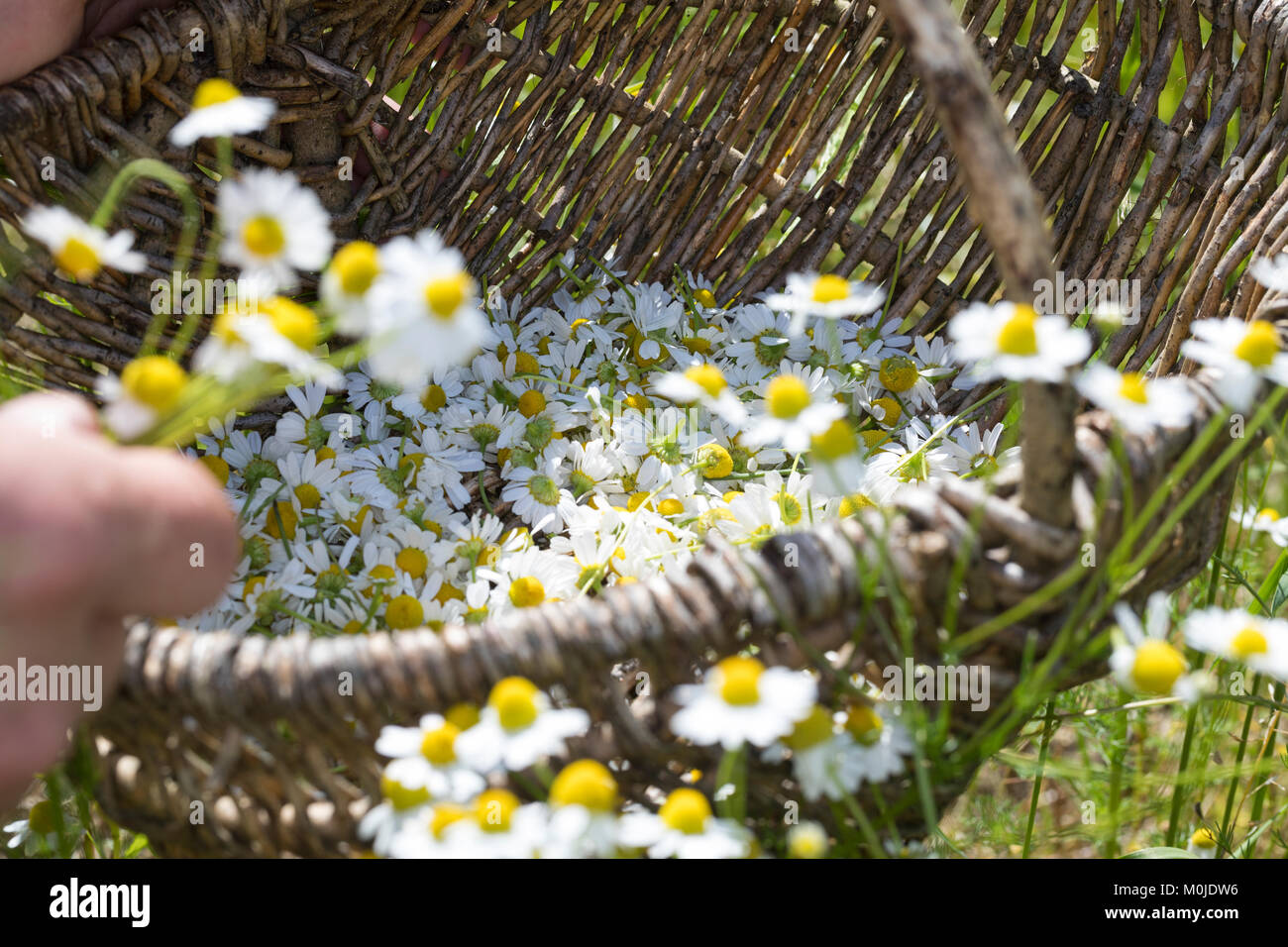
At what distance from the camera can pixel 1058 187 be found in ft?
2.57

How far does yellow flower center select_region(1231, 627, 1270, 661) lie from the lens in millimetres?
371

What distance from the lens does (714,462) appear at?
62 centimetres

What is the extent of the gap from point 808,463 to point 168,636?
0.41 meters

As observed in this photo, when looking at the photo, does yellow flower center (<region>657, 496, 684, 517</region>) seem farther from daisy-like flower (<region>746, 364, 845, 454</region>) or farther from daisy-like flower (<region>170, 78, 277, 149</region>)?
daisy-like flower (<region>170, 78, 277, 149</region>)

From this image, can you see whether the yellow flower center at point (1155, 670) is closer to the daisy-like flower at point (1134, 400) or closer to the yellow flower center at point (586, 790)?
the daisy-like flower at point (1134, 400)

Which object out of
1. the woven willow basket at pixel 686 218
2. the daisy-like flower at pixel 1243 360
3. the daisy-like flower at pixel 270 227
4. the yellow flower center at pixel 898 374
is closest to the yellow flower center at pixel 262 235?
the daisy-like flower at pixel 270 227

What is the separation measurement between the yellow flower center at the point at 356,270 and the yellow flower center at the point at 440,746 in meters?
0.15

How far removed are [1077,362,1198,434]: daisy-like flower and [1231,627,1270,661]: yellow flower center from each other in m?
0.08

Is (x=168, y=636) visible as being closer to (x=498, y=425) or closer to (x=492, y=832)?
(x=492, y=832)

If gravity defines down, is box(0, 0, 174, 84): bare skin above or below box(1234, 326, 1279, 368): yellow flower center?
above

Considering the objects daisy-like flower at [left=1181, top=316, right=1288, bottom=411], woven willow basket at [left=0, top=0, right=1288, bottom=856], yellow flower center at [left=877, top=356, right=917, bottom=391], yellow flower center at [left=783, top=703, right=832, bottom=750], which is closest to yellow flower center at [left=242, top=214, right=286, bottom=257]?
woven willow basket at [left=0, top=0, right=1288, bottom=856]

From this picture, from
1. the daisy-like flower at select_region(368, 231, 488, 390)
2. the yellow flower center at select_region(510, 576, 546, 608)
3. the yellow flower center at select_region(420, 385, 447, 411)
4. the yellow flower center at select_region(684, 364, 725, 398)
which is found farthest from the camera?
the yellow flower center at select_region(420, 385, 447, 411)
